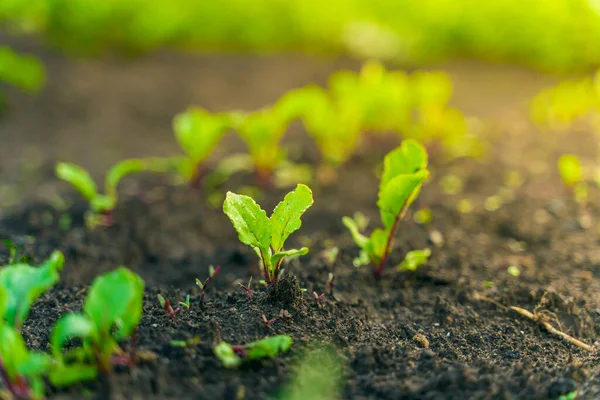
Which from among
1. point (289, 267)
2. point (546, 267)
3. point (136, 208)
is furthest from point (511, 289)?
point (136, 208)

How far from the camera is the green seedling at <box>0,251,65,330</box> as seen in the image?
1.42m

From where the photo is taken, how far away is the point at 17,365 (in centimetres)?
130

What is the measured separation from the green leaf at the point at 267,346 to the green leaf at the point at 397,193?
63cm

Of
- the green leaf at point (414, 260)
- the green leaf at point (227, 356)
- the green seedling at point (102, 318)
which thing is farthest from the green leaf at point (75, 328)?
the green leaf at point (414, 260)

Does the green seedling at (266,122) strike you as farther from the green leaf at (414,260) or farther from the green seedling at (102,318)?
the green seedling at (102,318)

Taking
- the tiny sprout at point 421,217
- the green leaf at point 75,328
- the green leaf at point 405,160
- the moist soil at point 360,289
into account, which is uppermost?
the green leaf at point 405,160

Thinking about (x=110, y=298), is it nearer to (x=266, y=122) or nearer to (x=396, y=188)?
(x=396, y=188)

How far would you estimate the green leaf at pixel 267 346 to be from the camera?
1.50 m

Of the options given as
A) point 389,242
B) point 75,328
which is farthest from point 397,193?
point 75,328

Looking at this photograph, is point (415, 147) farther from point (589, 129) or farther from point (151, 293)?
point (589, 129)

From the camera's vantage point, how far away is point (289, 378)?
152 cm

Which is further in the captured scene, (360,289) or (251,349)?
(360,289)

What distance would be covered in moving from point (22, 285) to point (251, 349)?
1.78 feet

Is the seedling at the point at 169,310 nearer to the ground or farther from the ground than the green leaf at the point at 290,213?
nearer to the ground
